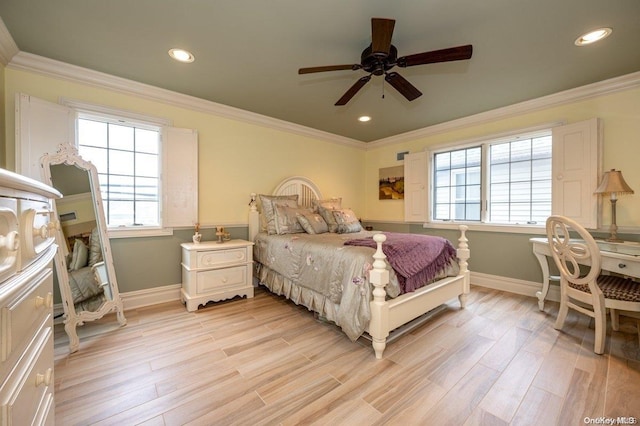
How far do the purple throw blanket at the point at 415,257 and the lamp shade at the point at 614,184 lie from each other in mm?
1593

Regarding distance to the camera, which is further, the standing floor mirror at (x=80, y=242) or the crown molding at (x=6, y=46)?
the standing floor mirror at (x=80, y=242)

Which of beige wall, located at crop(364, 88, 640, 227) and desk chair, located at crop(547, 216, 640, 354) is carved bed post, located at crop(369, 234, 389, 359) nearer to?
desk chair, located at crop(547, 216, 640, 354)

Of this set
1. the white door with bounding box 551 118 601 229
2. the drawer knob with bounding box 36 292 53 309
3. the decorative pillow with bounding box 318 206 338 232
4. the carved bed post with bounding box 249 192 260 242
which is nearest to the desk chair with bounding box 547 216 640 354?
the white door with bounding box 551 118 601 229

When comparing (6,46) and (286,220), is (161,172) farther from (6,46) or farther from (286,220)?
(286,220)

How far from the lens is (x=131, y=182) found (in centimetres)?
285

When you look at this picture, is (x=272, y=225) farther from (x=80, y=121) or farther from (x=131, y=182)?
(x=80, y=121)

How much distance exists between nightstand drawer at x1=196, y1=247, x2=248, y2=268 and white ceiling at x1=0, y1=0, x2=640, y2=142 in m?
1.85

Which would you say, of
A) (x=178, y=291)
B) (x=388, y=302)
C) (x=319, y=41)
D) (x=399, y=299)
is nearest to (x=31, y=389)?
(x=388, y=302)

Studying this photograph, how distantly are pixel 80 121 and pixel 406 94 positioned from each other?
3194 millimetres

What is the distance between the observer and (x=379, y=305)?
1.94 metres

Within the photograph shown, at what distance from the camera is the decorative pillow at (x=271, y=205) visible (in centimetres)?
341

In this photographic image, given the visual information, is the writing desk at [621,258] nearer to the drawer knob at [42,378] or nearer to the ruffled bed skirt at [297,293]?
the ruffled bed skirt at [297,293]

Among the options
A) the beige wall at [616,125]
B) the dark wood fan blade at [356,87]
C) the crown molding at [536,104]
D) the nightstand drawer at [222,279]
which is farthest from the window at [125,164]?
the beige wall at [616,125]

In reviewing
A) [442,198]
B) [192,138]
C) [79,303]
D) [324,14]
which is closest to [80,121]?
[192,138]
